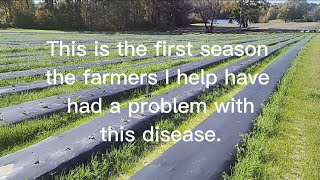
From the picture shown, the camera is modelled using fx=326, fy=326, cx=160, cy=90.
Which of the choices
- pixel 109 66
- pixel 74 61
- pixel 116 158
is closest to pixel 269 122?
pixel 116 158

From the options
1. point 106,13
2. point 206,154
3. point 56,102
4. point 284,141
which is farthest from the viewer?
point 106,13

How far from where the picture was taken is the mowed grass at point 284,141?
124 inches

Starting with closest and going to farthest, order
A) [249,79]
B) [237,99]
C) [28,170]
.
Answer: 1. [28,170]
2. [237,99]
3. [249,79]

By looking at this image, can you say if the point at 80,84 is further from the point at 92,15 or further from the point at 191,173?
the point at 92,15

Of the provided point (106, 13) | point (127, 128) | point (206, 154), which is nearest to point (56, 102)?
point (127, 128)

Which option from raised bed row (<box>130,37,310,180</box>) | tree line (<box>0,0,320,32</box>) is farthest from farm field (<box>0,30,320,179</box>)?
tree line (<box>0,0,320,32</box>)

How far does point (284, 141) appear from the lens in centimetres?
402

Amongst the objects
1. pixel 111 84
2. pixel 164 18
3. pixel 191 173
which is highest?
pixel 164 18

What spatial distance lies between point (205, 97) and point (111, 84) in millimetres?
1906

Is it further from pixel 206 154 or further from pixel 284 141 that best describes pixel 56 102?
pixel 284 141

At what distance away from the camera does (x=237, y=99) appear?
5.78 meters

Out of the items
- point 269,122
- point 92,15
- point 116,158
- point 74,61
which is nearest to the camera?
point 116,158

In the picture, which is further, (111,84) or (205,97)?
(111,84)

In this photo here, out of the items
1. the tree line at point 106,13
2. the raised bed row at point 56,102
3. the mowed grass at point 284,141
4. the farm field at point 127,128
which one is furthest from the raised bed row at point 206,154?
the tree line at point 106,13
